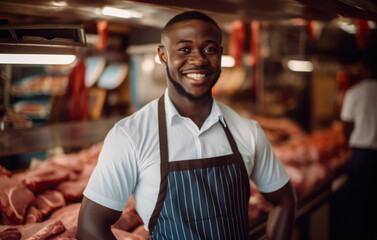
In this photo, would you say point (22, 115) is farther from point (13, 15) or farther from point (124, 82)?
point (124, 82)

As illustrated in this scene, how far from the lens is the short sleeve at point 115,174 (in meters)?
1.54

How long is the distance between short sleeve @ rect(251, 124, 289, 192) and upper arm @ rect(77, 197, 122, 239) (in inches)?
33.2

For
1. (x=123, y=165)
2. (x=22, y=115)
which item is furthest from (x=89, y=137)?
(x=123, y=165)

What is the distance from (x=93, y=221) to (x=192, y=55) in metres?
0.88

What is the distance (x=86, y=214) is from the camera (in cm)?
153

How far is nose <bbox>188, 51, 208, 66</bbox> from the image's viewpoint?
165cm

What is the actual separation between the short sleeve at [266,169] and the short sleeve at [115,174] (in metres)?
0.71

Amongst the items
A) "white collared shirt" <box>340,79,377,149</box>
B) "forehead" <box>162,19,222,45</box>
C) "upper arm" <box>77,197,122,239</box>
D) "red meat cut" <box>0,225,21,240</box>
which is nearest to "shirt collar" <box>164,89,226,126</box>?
"forehead" <box>162,19,222,45</box>

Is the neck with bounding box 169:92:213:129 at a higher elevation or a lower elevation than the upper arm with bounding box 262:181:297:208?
higher

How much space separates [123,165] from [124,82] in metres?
5.53

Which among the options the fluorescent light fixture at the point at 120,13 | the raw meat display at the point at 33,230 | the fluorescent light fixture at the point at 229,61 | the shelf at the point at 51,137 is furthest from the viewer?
the fluorescent light fixture at the point at 229,61

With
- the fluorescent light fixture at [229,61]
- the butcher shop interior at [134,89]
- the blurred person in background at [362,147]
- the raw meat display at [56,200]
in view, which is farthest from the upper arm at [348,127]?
the fluorescent light fixture at [229,61]

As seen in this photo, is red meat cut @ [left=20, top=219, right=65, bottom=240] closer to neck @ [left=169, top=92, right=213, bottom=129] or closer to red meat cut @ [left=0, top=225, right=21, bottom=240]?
red meat cut @ [left=0, top=225, right=21, bottom=240]

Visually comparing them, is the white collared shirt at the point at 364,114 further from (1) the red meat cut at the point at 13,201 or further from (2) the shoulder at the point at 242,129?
(1) the red meat cut at the point at 13,201
